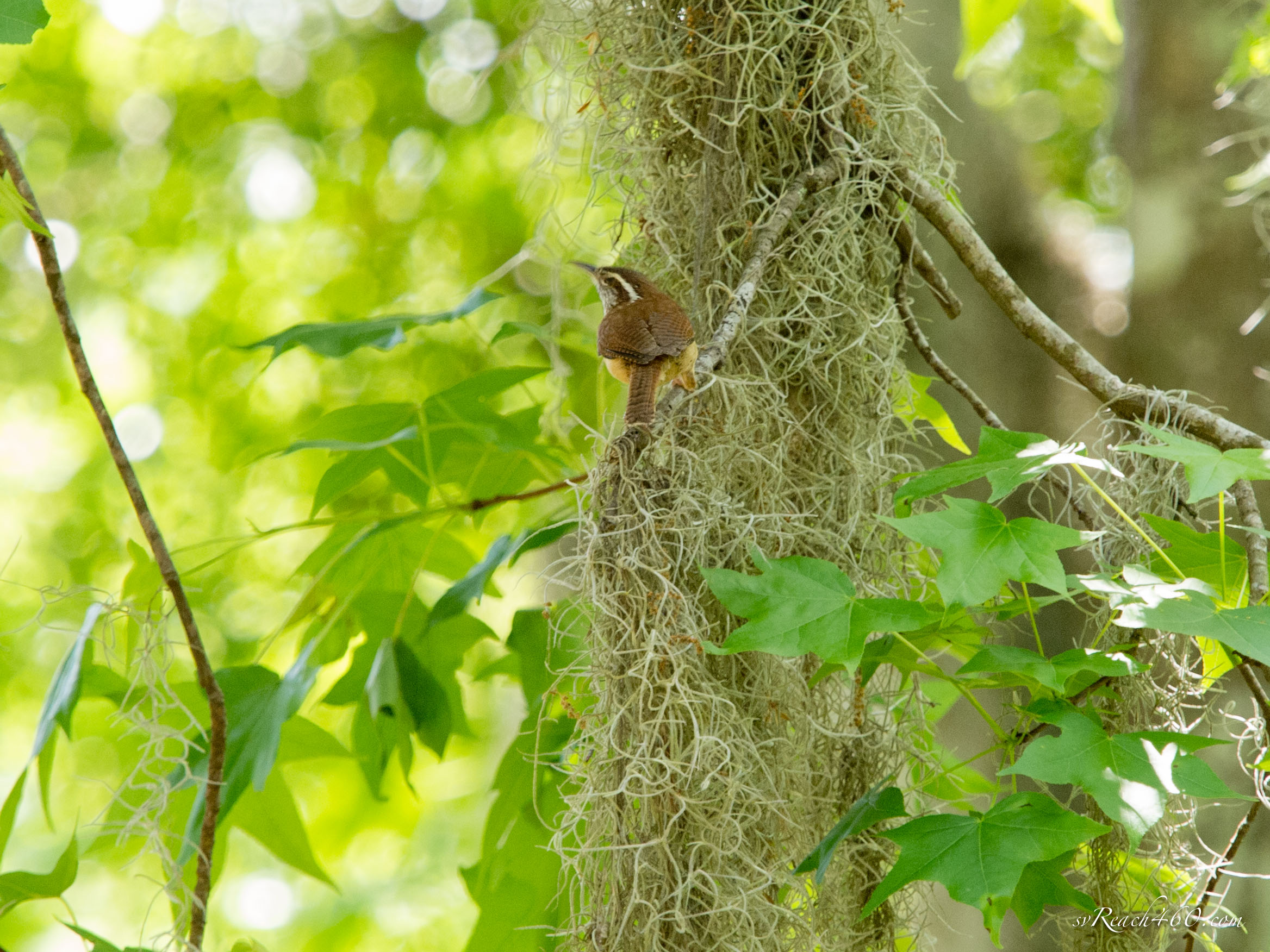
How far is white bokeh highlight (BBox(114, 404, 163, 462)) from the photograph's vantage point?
3572 millimetres

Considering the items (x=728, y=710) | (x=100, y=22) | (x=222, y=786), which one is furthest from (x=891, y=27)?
(x=100, y=22)

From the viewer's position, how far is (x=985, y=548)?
33.8 inches

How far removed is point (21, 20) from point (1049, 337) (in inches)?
41.5

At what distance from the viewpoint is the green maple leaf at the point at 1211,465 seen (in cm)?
81

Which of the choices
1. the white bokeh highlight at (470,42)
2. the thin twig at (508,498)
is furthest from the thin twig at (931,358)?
the white bokeh highlight at (470,42)

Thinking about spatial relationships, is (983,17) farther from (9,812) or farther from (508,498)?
(9,812)

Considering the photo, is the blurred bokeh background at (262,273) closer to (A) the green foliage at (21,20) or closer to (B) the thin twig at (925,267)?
(B) the thin twig at (925,267)

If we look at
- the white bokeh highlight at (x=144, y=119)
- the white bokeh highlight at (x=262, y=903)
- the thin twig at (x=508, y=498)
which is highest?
the white bokeh highlight at (x=144, y=119)

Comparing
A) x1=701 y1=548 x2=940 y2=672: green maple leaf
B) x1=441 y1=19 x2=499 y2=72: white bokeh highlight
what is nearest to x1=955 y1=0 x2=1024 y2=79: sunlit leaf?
x1=701 y1=548 x2=940 y2=672: green maple leaf

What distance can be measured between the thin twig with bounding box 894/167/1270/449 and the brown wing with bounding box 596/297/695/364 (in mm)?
368

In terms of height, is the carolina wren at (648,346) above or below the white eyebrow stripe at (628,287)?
below

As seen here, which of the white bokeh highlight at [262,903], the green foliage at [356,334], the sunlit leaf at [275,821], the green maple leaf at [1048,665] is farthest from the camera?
the white bokeh highlight at [262,903]

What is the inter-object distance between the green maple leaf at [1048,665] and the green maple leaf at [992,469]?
15cm

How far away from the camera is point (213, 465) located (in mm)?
3480
